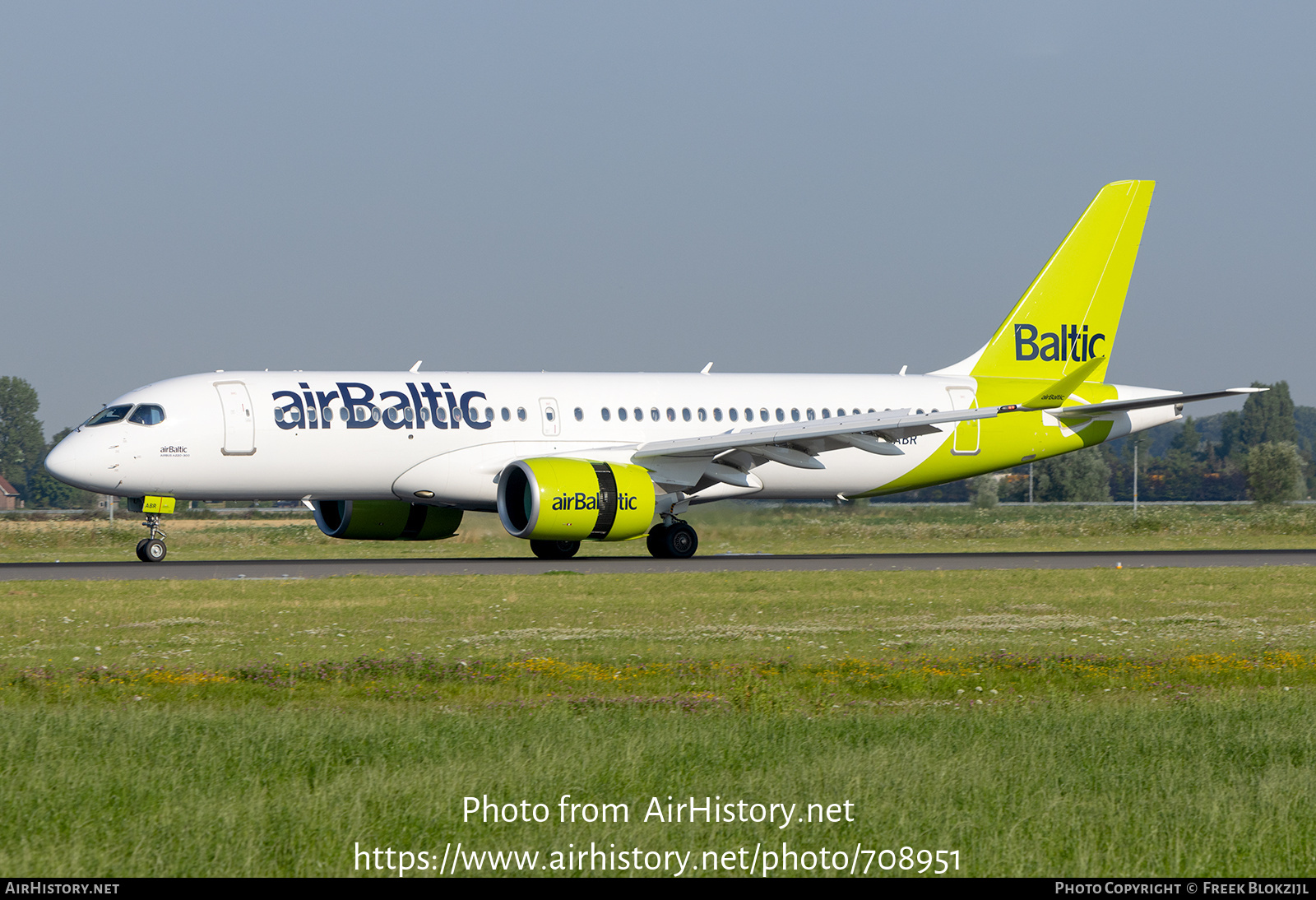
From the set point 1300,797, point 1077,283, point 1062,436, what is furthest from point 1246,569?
point 1300,797

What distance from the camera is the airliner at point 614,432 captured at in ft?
89.3

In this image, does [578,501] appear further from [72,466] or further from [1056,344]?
[1056,344]

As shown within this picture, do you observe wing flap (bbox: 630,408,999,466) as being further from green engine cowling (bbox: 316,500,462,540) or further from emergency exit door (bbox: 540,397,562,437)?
green engine cowling (bbox: 316,500,462,540)

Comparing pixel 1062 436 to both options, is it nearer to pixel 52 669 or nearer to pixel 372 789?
pixel 52 669

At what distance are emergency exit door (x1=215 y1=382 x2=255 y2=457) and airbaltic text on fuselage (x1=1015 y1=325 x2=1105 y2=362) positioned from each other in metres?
18.3

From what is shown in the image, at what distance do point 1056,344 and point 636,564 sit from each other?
13856mm

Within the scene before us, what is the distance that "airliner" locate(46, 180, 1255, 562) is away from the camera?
89.3 ft

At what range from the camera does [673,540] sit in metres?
29.5

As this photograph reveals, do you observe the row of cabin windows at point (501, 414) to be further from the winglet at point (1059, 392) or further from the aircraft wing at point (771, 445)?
the winglet at point (1059, 392)

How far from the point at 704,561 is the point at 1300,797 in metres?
20.7

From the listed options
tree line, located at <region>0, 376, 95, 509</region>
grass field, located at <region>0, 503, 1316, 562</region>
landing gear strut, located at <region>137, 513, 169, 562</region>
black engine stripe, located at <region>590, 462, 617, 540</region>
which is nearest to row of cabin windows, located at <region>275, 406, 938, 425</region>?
grass field, located at <region>0, 503, 1316, 562</region>

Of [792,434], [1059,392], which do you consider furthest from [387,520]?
[1059,392]

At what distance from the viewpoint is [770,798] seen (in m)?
7.70
